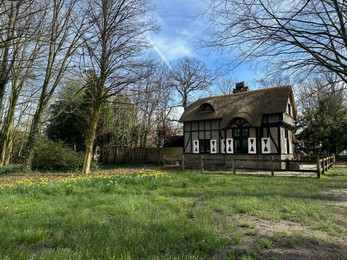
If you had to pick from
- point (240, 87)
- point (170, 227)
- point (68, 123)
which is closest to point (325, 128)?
point (240, 87)

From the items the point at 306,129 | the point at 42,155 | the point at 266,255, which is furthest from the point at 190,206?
the point at 306,129

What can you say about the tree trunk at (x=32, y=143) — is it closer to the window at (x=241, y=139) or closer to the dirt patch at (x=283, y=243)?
the window at (x=241, y=139)

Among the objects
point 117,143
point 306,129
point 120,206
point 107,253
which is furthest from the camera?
point 306,129

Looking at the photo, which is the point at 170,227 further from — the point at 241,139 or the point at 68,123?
the point at 68,123

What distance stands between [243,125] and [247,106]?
5.32ft

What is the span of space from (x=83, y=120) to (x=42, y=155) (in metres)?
8.09

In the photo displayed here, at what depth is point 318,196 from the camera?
25.3 ft

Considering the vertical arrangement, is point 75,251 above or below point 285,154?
below

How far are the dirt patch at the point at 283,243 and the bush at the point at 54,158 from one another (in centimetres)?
1426

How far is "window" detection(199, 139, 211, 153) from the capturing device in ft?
74.4

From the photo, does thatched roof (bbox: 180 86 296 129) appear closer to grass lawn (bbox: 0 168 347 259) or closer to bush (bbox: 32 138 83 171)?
bush (bbox: 32 138 83 171)

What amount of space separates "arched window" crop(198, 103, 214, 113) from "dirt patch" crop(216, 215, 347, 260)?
733 inches

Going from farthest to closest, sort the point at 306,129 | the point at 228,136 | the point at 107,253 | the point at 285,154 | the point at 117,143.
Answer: the point at 306,129
the point at 117,143
the point at 228,136
the point at 285,154
the point at 107,253

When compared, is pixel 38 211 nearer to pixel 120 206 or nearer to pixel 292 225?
pixel 120 206
